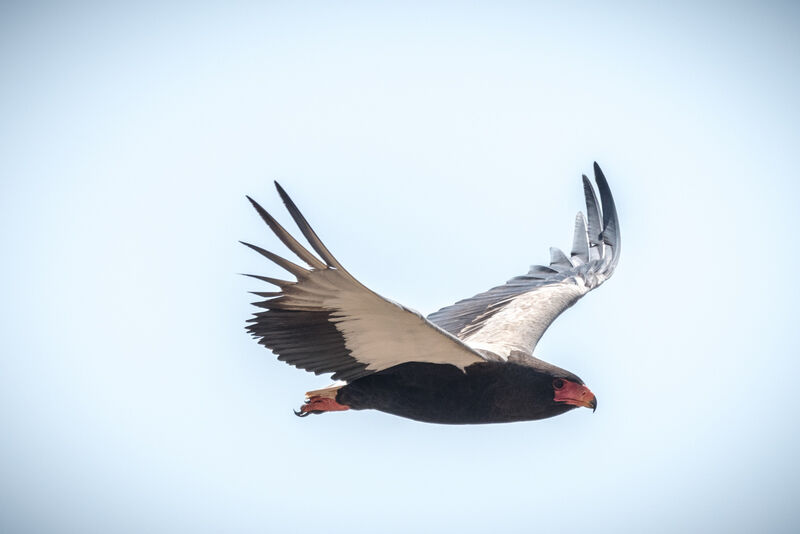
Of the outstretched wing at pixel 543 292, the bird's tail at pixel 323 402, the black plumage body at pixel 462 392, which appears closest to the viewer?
the black plumage body at pixel 462 392

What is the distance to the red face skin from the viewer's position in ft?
31.7

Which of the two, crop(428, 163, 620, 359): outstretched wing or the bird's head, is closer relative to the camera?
the bird's head

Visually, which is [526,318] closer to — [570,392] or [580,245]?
[580,245]

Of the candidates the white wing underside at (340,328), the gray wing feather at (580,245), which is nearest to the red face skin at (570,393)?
the white wing underside at (340,328)

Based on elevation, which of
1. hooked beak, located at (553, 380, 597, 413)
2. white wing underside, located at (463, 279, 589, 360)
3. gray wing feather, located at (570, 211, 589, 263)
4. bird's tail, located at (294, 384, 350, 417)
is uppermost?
gray wing feather, located at (570, 211, 589, 263)

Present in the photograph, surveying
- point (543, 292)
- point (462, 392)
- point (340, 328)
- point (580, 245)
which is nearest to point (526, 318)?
point (543, 292)

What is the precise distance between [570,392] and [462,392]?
3.18 ft

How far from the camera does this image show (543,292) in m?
13.1

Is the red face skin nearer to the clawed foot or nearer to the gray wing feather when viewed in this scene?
the clawed foot

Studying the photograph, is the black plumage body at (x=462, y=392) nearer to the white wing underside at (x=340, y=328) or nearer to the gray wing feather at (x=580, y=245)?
the white wing underside at (x=340, y=328)

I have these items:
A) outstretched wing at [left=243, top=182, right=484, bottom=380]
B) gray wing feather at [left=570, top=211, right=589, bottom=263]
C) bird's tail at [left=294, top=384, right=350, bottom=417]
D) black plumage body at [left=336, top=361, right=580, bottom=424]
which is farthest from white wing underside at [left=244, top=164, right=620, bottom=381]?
gray wing feather at [left=570, top=211, right=589, bottom=263]

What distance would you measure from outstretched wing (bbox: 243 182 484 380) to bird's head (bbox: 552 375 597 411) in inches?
34.6

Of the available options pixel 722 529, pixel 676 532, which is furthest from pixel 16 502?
pixel 722 529

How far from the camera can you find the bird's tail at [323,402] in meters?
10.0
